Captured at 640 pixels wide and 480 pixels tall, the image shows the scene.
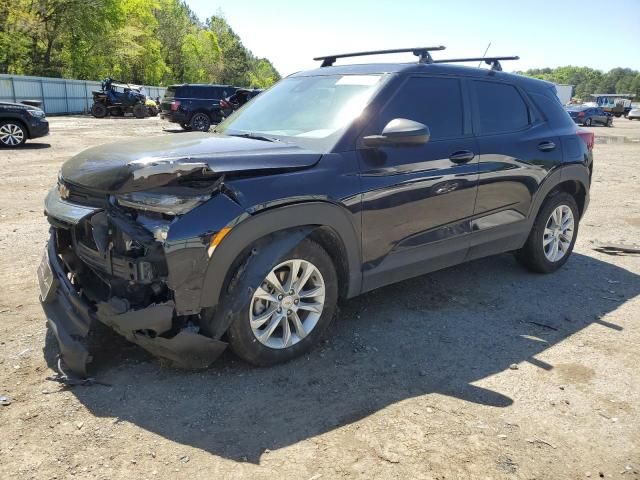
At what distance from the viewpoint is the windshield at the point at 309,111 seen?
359 centimetres

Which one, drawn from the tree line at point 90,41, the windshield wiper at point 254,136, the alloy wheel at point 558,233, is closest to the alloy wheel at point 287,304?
the windshield wiper at point 254,136

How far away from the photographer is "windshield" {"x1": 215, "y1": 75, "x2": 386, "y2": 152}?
11.8 feet

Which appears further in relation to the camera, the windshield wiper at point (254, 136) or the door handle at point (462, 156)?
the door handle at point (462, 156)

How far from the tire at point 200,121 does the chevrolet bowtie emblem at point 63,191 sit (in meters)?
17.8

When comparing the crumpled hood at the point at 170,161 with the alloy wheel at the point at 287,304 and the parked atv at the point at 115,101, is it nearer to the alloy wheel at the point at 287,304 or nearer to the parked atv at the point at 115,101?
the alloy wheel at the point at 287,304

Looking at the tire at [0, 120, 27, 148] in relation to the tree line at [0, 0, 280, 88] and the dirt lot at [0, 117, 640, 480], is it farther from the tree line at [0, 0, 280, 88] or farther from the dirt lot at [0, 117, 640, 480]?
the tree line at [0, 0, 280, 88]

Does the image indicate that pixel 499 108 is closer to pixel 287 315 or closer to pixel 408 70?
pixel 408 70

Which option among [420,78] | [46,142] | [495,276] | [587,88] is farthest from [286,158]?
[587,88]

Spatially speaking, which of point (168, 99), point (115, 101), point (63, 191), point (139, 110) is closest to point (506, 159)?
point (63, 191)

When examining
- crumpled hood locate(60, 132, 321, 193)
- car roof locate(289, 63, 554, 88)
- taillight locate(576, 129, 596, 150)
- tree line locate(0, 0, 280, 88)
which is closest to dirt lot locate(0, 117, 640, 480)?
crumpled hood locate(60, 132, 321, 193)

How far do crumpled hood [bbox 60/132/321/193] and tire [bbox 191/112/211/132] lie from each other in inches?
699

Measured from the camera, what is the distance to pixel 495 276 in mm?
5180

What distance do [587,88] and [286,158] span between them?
176191 mm

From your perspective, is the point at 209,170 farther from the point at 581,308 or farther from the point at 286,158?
the point at 581,308
